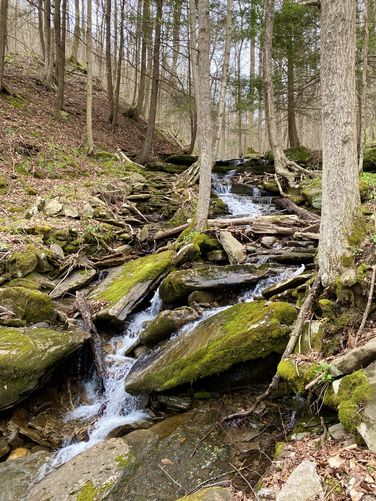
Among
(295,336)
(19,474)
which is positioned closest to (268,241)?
(295,336)

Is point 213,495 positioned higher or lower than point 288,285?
lower

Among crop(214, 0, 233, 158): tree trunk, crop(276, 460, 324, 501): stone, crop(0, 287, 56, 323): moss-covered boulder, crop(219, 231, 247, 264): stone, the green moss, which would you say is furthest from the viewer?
crop(214, 0, 233, 158): tree trunk

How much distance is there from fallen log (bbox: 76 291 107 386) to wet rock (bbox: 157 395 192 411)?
4.34 feet

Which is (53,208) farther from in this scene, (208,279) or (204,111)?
(208,279)

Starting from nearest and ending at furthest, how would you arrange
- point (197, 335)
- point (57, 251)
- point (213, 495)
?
point (213, 495) → point (197, 335) → point (57, 251)

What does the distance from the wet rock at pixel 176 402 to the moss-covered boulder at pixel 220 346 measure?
174 mm

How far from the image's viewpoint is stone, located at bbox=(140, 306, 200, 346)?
613cm

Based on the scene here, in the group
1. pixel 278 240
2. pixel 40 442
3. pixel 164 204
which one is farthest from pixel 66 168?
pixel 40 442

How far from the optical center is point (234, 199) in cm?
1341

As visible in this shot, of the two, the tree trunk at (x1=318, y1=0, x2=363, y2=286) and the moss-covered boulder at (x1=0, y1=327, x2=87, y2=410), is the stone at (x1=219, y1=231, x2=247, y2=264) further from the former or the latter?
the moss-covered boulder at (x1=0, y1=327, x2=87, y2=410)

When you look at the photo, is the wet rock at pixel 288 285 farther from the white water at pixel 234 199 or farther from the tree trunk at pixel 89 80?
the tree trunk at pixel 89 80

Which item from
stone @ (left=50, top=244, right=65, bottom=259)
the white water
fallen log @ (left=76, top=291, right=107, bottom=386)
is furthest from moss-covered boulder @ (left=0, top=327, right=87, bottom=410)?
the white water

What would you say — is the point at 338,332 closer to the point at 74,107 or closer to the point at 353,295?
the point at 353,295

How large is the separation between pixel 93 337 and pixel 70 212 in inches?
190
